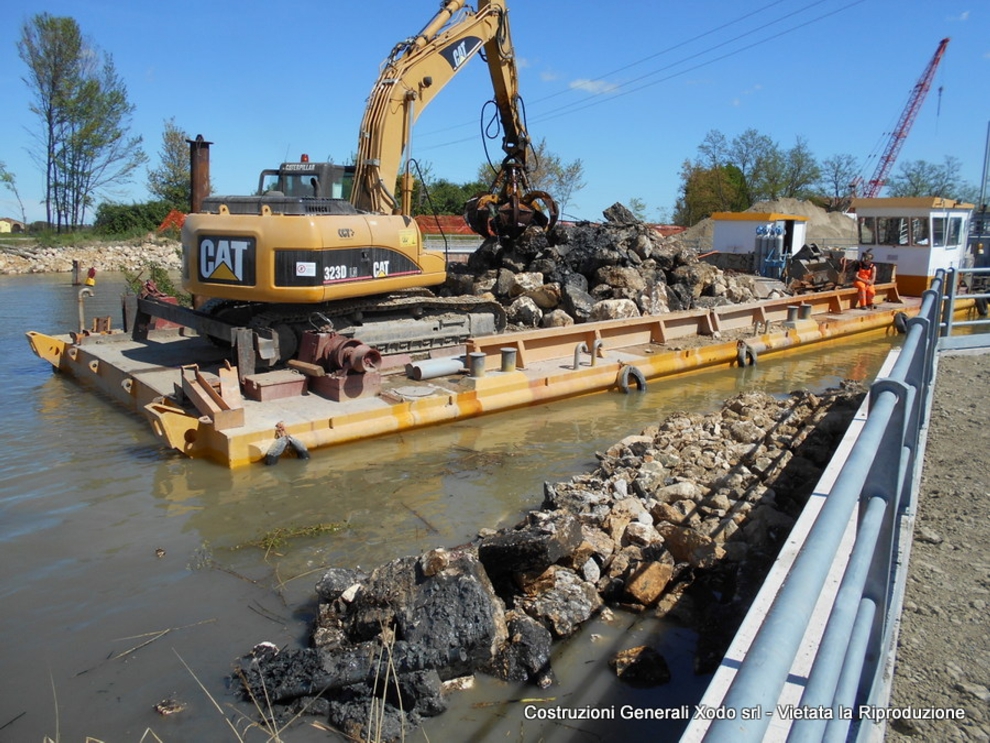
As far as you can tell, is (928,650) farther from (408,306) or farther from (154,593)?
(408,306)

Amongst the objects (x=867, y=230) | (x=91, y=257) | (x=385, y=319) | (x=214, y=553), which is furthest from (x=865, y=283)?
(x=91, y=257)

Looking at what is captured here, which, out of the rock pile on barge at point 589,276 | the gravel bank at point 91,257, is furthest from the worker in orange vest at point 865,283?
the gravel bank at point 91,257

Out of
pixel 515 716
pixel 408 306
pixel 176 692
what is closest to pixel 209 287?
pixel 408 306

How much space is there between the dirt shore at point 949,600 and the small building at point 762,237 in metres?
17.1

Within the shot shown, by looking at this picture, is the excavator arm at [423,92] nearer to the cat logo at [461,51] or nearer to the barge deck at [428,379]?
the cat logo at [461,51]

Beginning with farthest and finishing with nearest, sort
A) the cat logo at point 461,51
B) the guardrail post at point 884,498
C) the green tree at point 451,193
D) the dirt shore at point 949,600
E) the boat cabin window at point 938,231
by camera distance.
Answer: the green tree at point 451,193 < the boat cabin window at point 938,231 < the cat logo at point 461,51 < the dirt shore at point 949,600 < the guardrail post at point 884,498

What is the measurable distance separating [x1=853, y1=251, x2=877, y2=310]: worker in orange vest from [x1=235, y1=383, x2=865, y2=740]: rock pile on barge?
40.5 ft

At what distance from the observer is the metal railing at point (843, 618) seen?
1194 millimetres

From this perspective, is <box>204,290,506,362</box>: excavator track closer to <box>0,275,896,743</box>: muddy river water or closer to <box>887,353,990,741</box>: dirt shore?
<box>0,275,896,743</box>: muddy river water

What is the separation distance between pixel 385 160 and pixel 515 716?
26.6ft

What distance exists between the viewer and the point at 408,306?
398 inches

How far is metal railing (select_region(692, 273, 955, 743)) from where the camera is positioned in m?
1.19

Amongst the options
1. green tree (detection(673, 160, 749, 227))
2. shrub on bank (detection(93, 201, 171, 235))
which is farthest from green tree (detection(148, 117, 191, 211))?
green tree (detection(673, 160, 749, 227))

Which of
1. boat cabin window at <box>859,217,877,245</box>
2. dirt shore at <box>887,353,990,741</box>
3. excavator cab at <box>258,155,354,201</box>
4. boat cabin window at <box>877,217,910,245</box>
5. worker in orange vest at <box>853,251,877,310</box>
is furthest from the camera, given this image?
boat cabin window at <box>859,217,877,245</box>
